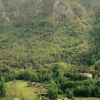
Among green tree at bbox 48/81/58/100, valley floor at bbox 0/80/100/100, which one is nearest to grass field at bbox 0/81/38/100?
valley floor at bbox 0/80/100/100

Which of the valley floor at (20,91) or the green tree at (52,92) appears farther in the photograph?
the valley floor at (20,91)

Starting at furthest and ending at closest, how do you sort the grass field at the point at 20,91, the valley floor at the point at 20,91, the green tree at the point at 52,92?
the grass field at the point at 20,91 < the valley floor at the point at 20,91 < the green tree at the point at 52,92

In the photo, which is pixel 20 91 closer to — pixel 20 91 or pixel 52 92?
pixel 20 91

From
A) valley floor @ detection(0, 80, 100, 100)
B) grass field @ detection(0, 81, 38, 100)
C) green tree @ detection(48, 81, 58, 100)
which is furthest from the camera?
grass field @ detection(0, 81, 38, 100)

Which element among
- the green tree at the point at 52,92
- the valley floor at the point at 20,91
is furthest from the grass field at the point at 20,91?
the green tree at the point at 52,92

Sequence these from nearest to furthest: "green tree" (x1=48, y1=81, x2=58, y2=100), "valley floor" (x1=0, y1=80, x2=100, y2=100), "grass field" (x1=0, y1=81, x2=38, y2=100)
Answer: "green tree" (x1=48, y1=81, x2=58, y2=100) < "valley floor" (x1=0, y1=80, x2=100, y2=100) < "grass field" (x1=0, y1=81, x2=38, y2=100)

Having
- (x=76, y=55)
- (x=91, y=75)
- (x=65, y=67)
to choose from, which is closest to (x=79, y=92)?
(x=91, y=75)

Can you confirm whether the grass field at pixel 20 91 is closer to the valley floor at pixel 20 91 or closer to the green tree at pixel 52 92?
the valley floor at pixel 20 91

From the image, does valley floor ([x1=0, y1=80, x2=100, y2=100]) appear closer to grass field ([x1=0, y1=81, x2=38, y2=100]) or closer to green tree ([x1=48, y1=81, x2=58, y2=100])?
grass field ([x1=0, y1=81, x2=38, y2=100])

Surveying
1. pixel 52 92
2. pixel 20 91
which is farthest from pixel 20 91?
pixel 52 92
